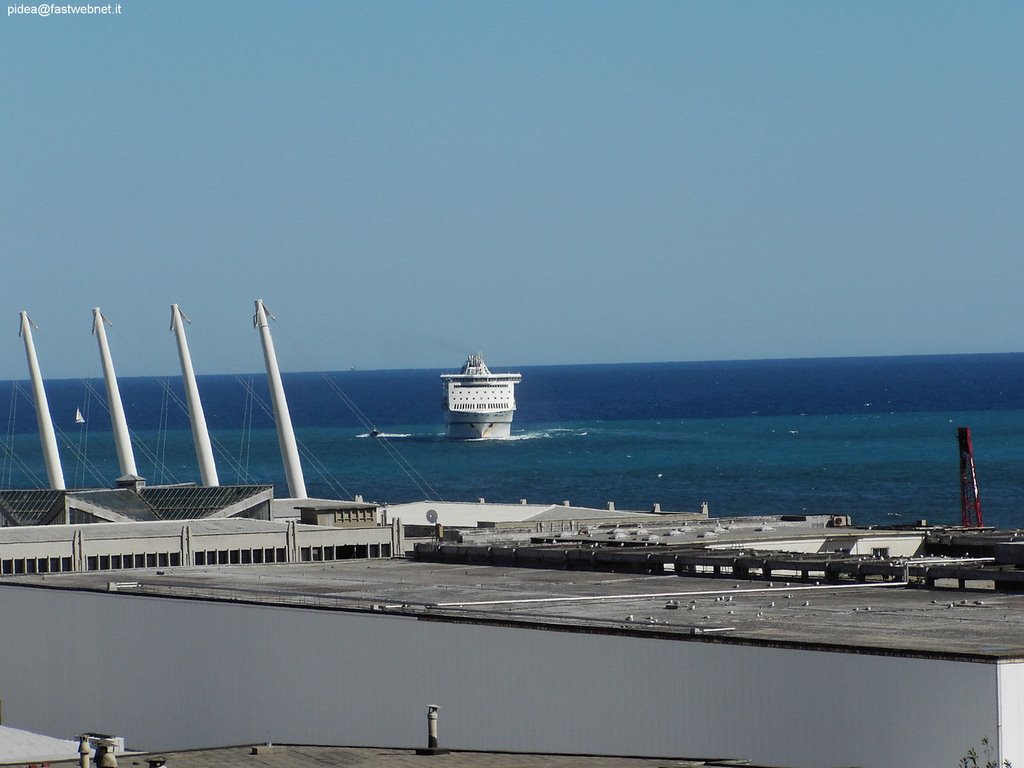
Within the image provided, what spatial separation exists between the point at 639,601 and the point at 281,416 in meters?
73.7

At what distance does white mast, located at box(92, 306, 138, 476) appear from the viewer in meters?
138

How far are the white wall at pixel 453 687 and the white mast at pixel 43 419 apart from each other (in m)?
60.7

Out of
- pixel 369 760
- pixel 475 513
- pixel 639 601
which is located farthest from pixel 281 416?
pixel 369 760

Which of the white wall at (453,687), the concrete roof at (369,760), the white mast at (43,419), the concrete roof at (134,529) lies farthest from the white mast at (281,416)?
the concrete roof at (369,760)

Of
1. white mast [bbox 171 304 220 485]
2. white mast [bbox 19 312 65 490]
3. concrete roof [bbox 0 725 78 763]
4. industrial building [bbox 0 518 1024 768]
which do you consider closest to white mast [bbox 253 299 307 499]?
white mast [bbox 171 304 220 485]

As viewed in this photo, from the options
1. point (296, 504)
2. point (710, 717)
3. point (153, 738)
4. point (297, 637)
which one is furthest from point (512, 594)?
point (296, 504)

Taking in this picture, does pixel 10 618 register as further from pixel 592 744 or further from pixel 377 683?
pixel 592 744

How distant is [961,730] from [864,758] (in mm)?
2719

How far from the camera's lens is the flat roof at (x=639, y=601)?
51.4 metres

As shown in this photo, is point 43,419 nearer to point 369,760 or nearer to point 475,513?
point 475,513

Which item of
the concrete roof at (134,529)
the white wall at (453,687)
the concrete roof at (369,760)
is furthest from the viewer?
the concrete roof at (134,529)

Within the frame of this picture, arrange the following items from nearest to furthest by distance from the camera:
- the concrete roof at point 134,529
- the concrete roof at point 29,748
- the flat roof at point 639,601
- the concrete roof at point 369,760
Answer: the concrete roof at point 369,760 → the flat roof at point 639,601 → the concrete roof at point 29,748 → the concrete roof at point 134,529

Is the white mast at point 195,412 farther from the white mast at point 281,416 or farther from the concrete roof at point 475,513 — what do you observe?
the concrete roof at point 475,513

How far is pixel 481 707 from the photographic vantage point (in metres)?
56.1
